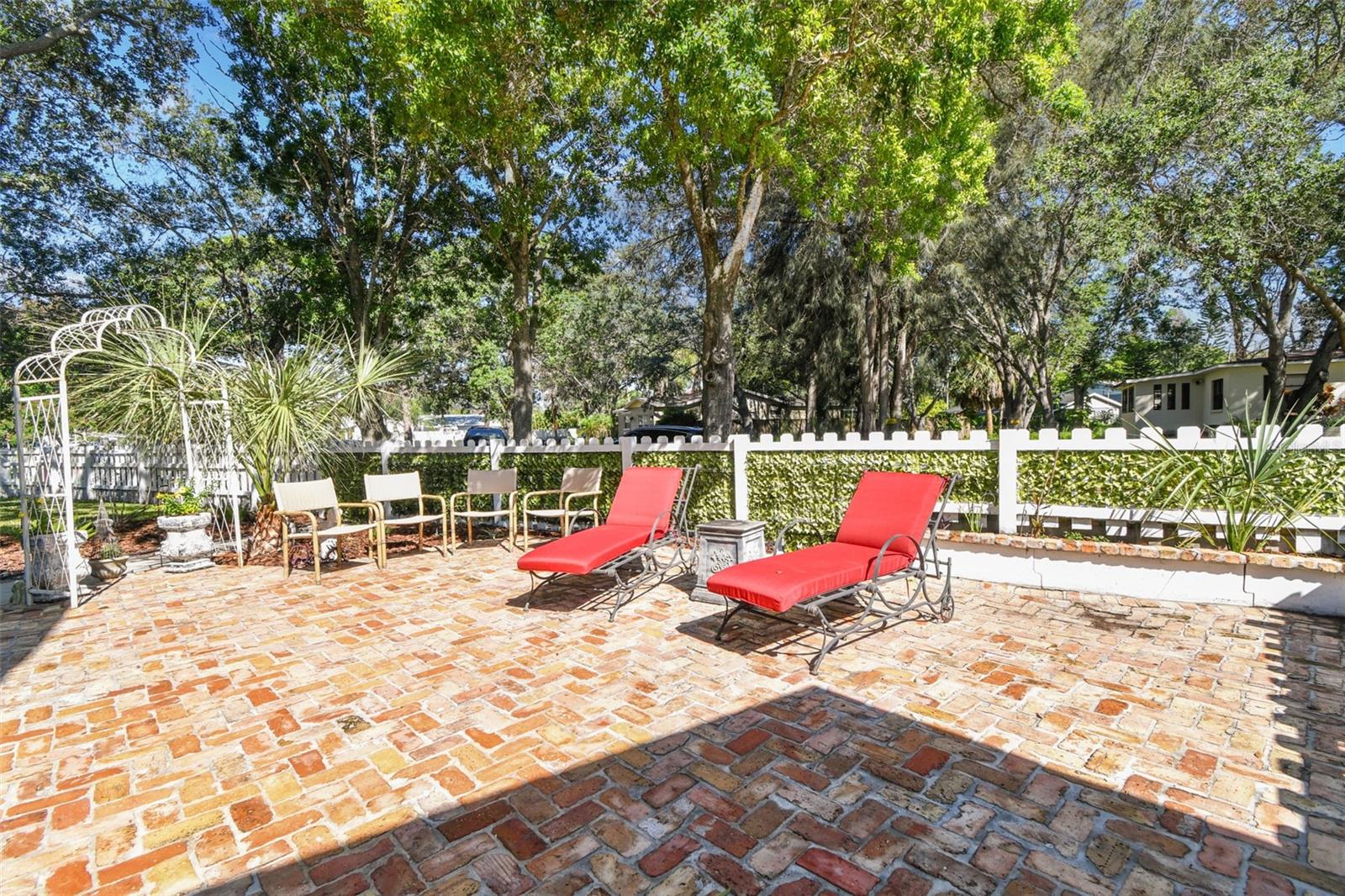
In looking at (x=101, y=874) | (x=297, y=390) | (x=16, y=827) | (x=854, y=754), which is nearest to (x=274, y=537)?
(x=297, y=390)

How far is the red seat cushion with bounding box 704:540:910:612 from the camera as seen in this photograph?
388 cm

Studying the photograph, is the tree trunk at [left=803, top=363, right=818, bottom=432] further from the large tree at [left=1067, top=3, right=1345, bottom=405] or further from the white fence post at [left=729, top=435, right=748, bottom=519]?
the white fence post at [left=729, top=435, right=748, bottom=519]

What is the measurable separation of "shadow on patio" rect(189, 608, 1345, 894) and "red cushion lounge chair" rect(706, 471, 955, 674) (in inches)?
34.9

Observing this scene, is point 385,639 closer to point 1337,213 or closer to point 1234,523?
point 1234,523

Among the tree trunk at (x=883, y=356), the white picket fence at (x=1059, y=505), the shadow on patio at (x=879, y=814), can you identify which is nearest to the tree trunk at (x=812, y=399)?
the tree trunk at (x=883, y=356)

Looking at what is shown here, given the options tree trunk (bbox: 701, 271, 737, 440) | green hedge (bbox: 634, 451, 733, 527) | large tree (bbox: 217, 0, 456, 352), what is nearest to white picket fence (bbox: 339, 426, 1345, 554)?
green hedge (bbox: 634, 451, 733, 527)

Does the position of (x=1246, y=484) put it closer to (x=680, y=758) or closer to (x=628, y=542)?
(x=628, y=542)

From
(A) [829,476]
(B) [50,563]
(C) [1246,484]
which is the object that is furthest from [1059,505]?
(B) [50,563]

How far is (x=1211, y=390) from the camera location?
957 inches

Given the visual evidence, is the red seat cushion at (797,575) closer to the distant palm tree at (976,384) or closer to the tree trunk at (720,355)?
the tree trunk at (720,355)

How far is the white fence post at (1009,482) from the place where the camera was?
5859mm

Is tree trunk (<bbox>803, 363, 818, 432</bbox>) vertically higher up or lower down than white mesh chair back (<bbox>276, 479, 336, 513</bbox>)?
higher up

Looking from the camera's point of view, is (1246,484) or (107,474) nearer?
(1246,484)

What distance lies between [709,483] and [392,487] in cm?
418
